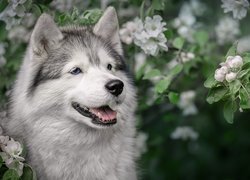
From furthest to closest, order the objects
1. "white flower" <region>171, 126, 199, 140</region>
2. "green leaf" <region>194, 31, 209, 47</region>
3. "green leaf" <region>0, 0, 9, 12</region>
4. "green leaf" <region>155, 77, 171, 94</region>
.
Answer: "white flower" <region>171, 126, 199, 140</region>, "green leaf" <region>194, 31, 209, 47</region>, "green leaf" <region>155, 77, 171, 94</region>, "green leaf" <region>0, 0, 9, 12</region>

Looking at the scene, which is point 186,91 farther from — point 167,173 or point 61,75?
point 61,75

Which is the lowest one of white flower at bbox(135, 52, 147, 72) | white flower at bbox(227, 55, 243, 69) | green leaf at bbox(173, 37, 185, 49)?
white flower at bbox(135, 52, 147, 72)

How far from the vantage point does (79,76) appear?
5258 millimetres

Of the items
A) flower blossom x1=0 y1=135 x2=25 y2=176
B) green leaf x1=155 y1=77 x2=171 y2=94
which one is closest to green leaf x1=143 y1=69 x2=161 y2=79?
green leaf x1=155 y1=77 x2=171 y2=94

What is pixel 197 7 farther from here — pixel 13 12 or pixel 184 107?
pixel 13 12

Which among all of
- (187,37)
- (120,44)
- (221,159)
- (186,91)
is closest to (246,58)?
(120,44)

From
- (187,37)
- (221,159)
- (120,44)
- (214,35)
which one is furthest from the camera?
(221,159)

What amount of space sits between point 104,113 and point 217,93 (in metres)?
0.76

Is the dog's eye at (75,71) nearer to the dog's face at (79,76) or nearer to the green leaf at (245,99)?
the dog's face at (79,76)

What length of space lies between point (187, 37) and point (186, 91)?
0.95 meters

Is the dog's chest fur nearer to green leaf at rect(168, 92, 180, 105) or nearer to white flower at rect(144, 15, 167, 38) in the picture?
green leaf at rect(168, 92, 180, 105)

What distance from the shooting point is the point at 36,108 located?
209 inches

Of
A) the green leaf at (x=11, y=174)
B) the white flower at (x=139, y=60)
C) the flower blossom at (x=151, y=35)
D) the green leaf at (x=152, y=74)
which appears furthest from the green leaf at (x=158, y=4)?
the white flower at (x=139, y=60)

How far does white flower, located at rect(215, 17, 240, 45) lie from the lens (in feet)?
25.5
